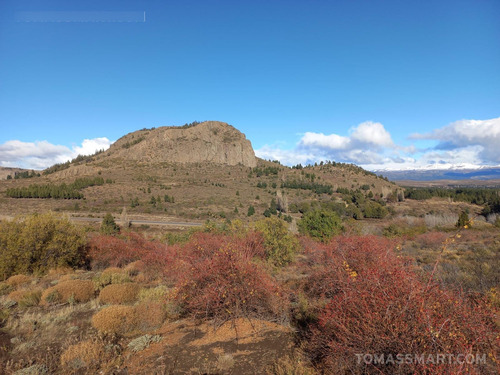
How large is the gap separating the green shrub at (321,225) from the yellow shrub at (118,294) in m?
14.4

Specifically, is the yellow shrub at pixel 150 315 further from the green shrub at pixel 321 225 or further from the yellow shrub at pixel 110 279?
the green shrub at pixel 321 225

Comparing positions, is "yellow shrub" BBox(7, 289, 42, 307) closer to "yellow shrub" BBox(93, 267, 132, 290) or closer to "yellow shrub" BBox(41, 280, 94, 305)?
"yellow shrub" BBox(41, 280, 94, 305)

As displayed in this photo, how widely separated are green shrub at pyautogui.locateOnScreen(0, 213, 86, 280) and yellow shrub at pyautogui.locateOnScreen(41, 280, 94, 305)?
4.83 m

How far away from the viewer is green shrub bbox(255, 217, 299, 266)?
1375 cm

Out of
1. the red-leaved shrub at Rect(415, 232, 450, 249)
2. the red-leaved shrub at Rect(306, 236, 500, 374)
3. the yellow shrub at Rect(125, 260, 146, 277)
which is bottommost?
the red-leaved shrub at Rect(415, 232, 450, 249)

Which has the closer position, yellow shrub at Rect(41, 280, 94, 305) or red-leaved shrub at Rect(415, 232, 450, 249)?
yellow shrub at Rect(41, 280, 94, 305)

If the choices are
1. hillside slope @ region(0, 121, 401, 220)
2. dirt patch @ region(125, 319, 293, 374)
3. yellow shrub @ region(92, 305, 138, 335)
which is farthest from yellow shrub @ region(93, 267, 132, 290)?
hillside slope @ region(0, 121, 401, 220)

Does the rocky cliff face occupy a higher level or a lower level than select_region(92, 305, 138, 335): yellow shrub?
higher

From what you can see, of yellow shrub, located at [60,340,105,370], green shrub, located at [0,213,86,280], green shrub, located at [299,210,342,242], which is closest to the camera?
yellow shrub, located at [60,340,105,370]

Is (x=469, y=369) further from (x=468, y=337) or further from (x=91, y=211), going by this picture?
(x=91, y=211)

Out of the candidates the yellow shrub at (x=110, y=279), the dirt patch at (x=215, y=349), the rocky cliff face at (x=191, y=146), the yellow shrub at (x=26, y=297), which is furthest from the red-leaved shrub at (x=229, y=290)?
the rocky cliff face at (x=191, y=146)

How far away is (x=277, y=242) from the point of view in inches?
546

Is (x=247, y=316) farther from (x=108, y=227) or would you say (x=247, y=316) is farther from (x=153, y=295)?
(x=108, y=227)

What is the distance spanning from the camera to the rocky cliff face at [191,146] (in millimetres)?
100562
